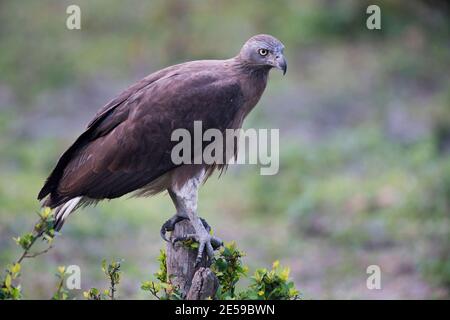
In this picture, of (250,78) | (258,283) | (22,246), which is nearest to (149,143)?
(250,78)

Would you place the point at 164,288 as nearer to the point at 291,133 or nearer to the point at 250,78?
the point at 250,78

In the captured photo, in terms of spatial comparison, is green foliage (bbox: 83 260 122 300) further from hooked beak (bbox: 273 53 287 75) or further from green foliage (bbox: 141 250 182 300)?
hooked beak (bbox: 273 53 287 75)

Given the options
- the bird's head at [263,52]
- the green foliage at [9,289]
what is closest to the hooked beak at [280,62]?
the bird's head at [263,52]

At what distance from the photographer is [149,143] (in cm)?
554

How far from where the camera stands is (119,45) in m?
14.2

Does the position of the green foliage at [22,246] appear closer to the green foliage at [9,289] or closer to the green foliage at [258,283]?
the green foliage at [9,289]

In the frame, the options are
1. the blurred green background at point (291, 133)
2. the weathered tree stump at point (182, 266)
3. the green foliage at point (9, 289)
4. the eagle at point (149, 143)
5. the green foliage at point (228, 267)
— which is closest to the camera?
the green foliage at point (9, 289)

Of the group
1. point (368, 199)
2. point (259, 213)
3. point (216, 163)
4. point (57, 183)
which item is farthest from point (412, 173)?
point (57, 183)

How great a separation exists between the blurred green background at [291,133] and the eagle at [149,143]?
6.58 ft

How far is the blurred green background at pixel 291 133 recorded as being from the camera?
8406mm

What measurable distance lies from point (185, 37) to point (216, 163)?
8.74 meters

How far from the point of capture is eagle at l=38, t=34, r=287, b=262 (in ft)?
18.0

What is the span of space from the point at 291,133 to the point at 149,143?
6418 mm
